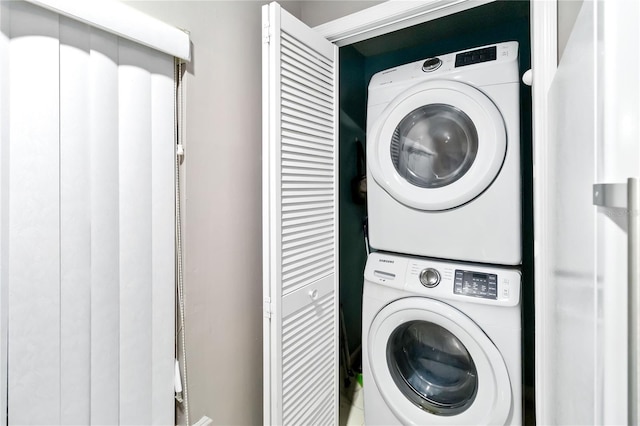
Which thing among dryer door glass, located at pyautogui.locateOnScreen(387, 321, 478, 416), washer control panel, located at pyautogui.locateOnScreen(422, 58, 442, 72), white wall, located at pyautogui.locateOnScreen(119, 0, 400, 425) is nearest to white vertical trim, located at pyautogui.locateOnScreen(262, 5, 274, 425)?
white wall, located at pyautogui.locateOnScreen(119, 0, 400, 425)

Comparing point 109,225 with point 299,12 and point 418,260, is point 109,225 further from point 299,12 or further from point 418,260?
point 299,12

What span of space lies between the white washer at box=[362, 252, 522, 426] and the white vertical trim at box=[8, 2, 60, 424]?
120 cm

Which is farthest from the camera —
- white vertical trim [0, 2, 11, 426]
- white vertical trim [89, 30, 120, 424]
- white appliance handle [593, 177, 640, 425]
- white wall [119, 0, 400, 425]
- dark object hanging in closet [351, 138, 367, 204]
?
dark object hanging in closet [351, 138, 367, 204]

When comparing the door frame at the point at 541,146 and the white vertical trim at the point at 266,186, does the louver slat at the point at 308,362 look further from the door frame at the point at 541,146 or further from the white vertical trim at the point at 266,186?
the door frame at the point at 541,146

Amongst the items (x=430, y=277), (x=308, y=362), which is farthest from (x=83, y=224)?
(x=430, y=277)

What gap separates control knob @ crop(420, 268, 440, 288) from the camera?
1390 millimetres

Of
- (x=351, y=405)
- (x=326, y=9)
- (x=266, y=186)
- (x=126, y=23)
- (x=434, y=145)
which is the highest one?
(x=326, y=9)

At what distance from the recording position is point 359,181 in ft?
7.63

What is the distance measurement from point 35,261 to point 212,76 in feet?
2.53

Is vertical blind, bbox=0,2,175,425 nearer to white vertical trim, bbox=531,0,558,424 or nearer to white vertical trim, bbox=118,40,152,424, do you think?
white vertical trim, bbox=118,40,152,424

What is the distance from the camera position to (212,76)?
3.68 ft

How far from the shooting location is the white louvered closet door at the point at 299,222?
1.14 meters

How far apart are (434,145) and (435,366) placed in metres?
1.07

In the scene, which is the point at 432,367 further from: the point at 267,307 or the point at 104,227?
the point at 104,227
